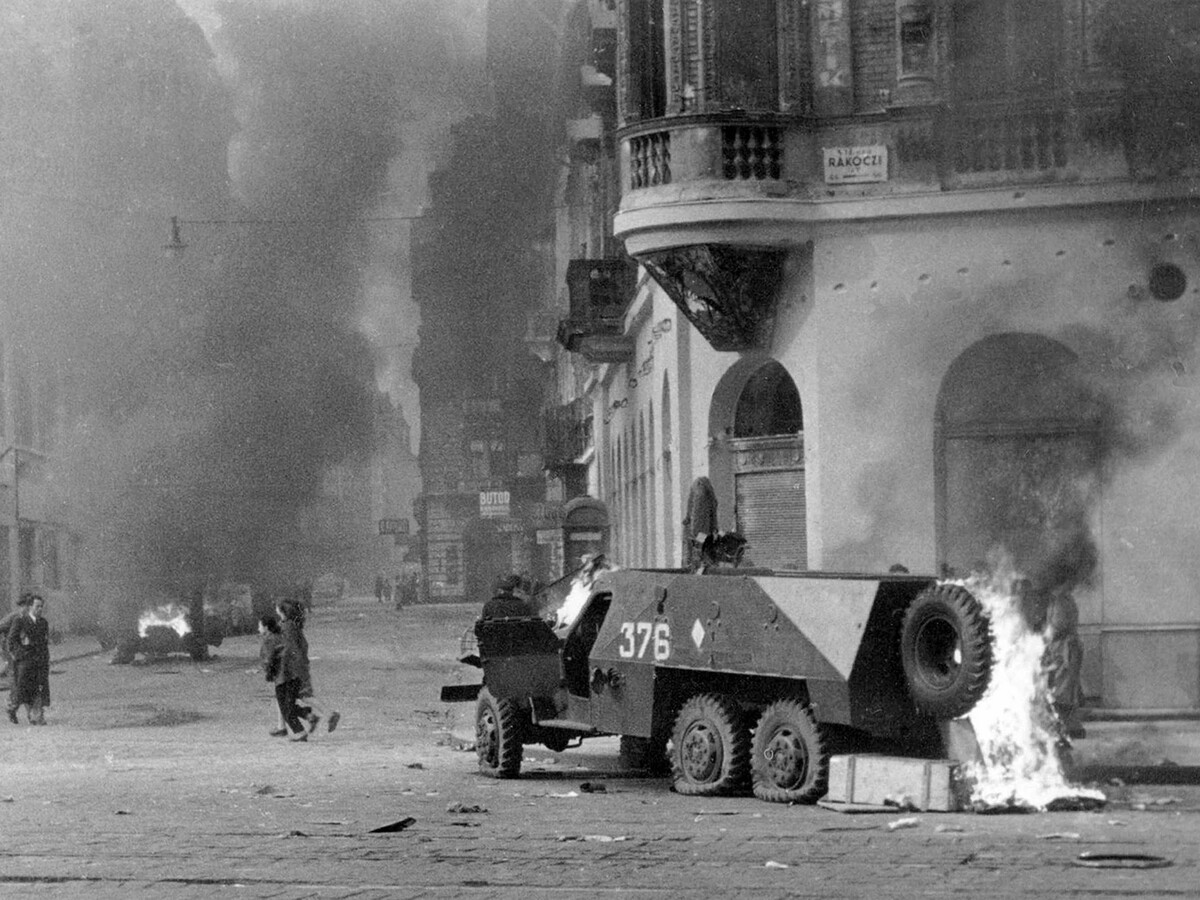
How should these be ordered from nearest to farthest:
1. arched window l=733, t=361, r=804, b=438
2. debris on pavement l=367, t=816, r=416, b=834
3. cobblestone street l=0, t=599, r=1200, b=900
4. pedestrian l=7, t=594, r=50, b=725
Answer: cobblestone street l=0, t=599, r=1200, b=900 → debris on pavement l=367, t=816, r=416, b=834 → arched window l=733, t=361, r=804, b=438 → pedestrian l=7, t=594, r=50, b=725

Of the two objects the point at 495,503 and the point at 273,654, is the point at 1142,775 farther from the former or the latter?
the point at 495,503

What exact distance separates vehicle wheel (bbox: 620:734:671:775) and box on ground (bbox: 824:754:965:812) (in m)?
3.49

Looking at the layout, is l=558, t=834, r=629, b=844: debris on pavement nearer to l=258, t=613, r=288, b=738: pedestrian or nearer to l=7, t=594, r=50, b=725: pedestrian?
l=258, t=613, r=288, b=738: pedestrian

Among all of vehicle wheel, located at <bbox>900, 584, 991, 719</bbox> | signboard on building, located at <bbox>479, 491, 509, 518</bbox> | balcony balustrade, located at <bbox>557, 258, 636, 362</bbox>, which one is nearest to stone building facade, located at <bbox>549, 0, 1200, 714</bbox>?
vehicle wheel, located at <bbox>900, 584, 991, 719</bbox>

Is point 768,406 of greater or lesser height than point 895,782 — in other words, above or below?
above

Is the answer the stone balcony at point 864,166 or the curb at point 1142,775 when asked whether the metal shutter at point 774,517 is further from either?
the curb at point 1142,775

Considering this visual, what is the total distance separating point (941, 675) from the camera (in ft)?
50.0

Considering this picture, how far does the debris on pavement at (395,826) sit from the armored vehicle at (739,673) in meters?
2.79

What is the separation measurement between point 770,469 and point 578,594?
19.1 feet

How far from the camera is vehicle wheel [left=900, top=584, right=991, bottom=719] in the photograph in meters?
14.9

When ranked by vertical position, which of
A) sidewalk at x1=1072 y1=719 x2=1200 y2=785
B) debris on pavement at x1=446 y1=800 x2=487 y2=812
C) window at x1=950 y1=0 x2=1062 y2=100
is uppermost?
window at x1=950 y1=0 x2=1062 y2=100

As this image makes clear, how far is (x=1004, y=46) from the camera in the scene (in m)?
23.0

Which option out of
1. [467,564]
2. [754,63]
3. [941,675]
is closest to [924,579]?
[941,675]

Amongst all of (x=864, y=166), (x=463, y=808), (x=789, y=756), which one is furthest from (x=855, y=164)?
(x=463, y=808)
